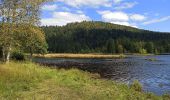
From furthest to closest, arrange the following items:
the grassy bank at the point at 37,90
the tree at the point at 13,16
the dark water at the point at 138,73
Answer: the dark water at the point at 138,73 → the tree at the point at 13,16 → the grassy bank at the point at 37,90

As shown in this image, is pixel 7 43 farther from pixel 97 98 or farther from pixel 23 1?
pixel 97 98

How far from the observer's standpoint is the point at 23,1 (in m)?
30.8

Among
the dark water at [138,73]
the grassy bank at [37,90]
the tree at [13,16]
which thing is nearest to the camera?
the grassy bank at [37,90]

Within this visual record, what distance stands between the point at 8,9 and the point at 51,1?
4.84 m

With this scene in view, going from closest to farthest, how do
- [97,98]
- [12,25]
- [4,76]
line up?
[97,98], [4,76], [12,25]

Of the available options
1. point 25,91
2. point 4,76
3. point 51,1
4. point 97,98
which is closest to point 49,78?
point 4,76

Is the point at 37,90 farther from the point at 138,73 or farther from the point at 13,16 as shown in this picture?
the point at 138,73

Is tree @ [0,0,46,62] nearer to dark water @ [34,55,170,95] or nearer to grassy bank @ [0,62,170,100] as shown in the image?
grassy bank @ [0,62,170,100]

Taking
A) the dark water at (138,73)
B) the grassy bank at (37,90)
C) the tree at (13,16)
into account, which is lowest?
the dark water at (138,73)

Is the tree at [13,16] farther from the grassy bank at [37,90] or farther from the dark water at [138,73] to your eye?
the dark water at [138,73]

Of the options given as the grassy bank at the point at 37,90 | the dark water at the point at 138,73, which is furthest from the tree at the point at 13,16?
the dark water at the point at 138,73

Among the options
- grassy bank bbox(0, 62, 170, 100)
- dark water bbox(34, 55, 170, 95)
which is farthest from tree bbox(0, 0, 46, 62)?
dark water bbox(34, 55, 170, 95)

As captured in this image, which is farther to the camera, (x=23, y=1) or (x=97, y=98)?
(x=23, y=1)

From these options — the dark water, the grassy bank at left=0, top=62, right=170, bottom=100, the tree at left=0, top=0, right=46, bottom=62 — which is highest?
the tree at left=0, top=0, right=46, bottom=62
